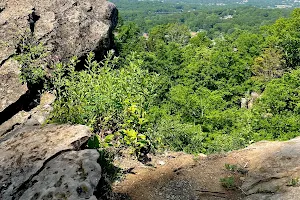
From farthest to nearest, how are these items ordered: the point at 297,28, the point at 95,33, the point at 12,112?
the point at 297,28 < the point at 95,33 < the point at 12,112

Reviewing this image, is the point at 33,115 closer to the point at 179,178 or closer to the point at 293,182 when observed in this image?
the point at 179,178

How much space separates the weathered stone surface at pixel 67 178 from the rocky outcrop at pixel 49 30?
3.95m

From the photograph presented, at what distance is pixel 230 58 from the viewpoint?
29.5 meters

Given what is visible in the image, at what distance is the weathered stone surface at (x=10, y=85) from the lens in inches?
314

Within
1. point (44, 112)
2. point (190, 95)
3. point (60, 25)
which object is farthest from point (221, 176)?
point (190, 95)

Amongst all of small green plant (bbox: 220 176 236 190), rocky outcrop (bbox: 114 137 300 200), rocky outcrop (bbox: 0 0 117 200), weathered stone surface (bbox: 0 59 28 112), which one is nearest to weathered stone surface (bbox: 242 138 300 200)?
rocky outcrop (bbox: 114 137 300 200)

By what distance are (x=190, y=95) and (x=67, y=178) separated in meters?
21.0

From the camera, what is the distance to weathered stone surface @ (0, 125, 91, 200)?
4320 millimetres

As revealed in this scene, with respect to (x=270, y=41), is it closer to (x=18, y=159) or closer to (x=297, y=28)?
(x=297, y=28)

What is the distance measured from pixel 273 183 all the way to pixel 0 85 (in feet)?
22.2

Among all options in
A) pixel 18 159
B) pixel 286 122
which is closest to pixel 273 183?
pixel 18 159

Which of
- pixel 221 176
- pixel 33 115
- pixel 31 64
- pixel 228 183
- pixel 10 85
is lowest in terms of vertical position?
pixel 221 176

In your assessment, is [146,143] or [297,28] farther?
[297,28]

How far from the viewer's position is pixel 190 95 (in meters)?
24.8
